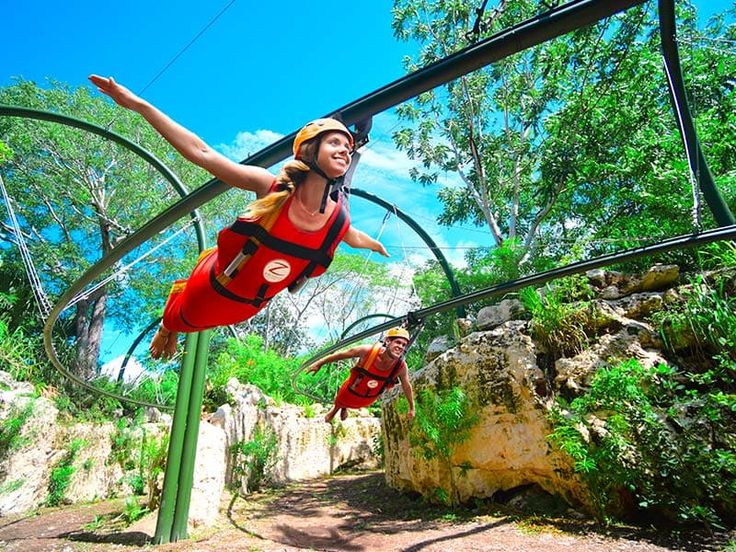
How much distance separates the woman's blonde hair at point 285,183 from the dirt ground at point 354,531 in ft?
16.4

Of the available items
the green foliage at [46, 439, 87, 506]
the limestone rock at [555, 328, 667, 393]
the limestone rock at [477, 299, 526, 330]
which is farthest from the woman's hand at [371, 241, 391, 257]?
the green foliage at [46, 439, 87, 506]

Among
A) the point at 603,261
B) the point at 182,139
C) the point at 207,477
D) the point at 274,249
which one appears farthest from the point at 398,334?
the point at 207,477

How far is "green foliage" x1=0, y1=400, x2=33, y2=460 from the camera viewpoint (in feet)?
27.6

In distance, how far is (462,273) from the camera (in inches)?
449

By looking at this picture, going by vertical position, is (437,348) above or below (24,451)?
above

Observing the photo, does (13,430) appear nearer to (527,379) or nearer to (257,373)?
(257,373)

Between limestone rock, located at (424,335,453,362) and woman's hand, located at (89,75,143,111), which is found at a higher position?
limestone rock, located at (424,335,453,362)

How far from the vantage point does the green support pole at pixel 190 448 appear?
5.49 m

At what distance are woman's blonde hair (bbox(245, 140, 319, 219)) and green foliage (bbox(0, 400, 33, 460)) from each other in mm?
9769

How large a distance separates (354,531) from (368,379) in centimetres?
308

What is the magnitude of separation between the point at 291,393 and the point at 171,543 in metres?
7.30

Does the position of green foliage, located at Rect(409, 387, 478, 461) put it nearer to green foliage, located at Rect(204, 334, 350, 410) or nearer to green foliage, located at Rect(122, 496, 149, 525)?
green foliage, located at Rect(122, 496, 149, 525)

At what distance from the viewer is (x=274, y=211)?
1.42 meters

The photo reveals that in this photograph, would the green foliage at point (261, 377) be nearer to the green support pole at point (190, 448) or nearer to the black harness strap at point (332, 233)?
the green support pole at point (190, 448)
